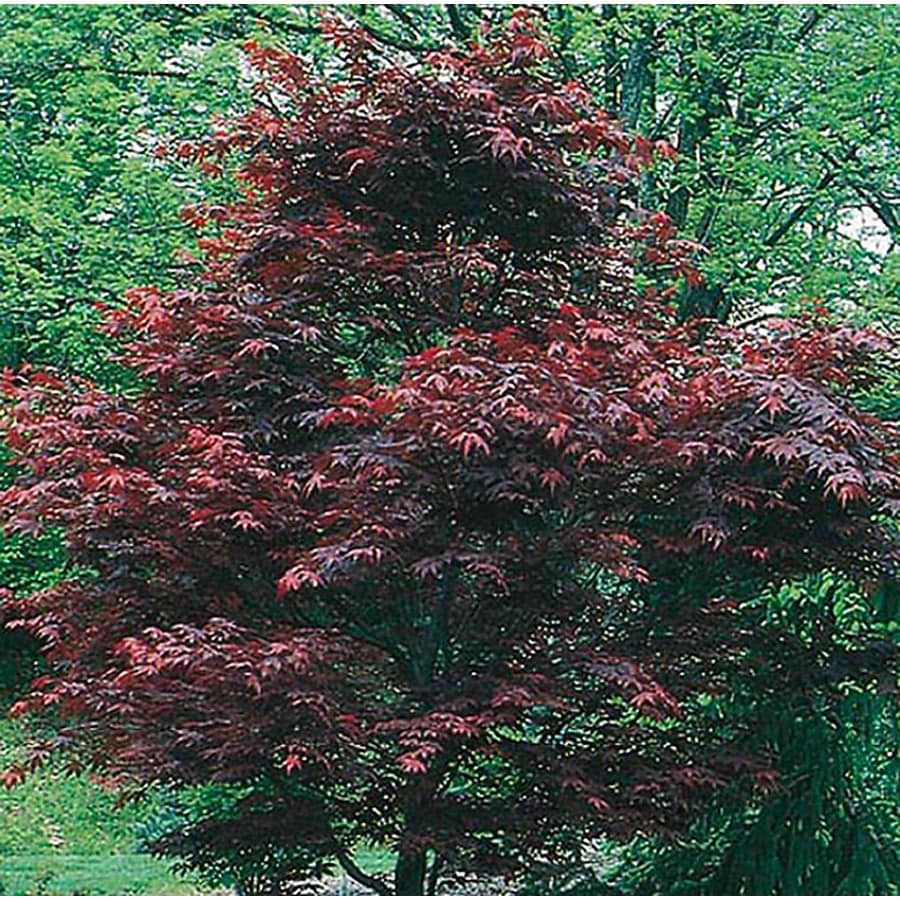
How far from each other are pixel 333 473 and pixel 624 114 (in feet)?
19.2

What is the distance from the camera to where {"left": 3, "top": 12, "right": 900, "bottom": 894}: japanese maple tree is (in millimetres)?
3707

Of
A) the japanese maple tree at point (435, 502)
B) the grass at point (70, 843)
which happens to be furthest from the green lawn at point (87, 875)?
the japanese maple tree at point (435, 502)

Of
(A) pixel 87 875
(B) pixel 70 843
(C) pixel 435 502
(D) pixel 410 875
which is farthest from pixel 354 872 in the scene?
(B) pixel 70 843

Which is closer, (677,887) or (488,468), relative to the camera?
(488,468)

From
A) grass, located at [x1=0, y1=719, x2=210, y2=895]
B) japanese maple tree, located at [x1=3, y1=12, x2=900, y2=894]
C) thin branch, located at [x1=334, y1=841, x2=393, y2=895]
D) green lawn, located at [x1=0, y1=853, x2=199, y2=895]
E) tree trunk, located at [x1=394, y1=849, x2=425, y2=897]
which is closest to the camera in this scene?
japanese maple tree, located at [x1=3, y1=12, x2=900, y2=894]

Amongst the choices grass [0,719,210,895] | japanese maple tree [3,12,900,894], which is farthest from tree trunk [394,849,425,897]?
grass [0,719,210,895]

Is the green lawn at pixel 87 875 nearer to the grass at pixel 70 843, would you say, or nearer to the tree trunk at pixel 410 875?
the grass at pixel 70 843

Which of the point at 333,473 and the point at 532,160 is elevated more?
the point at 532,160

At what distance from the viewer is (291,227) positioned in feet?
14.4

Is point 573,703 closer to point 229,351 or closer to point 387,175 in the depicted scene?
point 229,351

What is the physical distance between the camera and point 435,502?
12.5ft

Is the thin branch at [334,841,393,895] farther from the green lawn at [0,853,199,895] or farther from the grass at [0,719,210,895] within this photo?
the green lawn at [0,853,199,895]

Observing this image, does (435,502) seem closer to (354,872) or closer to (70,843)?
(354,872)

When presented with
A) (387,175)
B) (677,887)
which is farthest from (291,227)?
(677,887)
